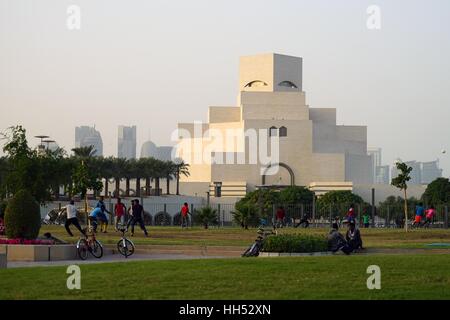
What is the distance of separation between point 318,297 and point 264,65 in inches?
3358

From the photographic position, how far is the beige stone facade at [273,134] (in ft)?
301

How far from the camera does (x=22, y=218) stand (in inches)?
908

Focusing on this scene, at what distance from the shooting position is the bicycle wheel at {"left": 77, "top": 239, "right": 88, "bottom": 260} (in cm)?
2169

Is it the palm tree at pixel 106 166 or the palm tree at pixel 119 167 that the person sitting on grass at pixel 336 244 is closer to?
the palm tree at pixel 106 166

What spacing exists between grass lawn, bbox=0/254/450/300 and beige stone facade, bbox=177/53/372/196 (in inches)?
2883

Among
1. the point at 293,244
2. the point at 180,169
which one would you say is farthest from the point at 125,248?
the point at 180,169

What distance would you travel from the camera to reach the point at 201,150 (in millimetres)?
95062

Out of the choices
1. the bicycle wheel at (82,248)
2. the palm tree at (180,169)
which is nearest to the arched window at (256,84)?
the palm tree at (180,169)

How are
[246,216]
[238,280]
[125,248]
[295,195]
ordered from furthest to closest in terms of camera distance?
1. [295,195]
2. [246,216]
3. [125,248]
4. [238,280]

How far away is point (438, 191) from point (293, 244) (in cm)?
5962

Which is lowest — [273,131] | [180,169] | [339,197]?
[339,197]

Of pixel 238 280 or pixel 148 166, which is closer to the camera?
pixel 238 280

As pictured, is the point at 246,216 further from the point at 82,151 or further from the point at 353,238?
the point at 82,151
